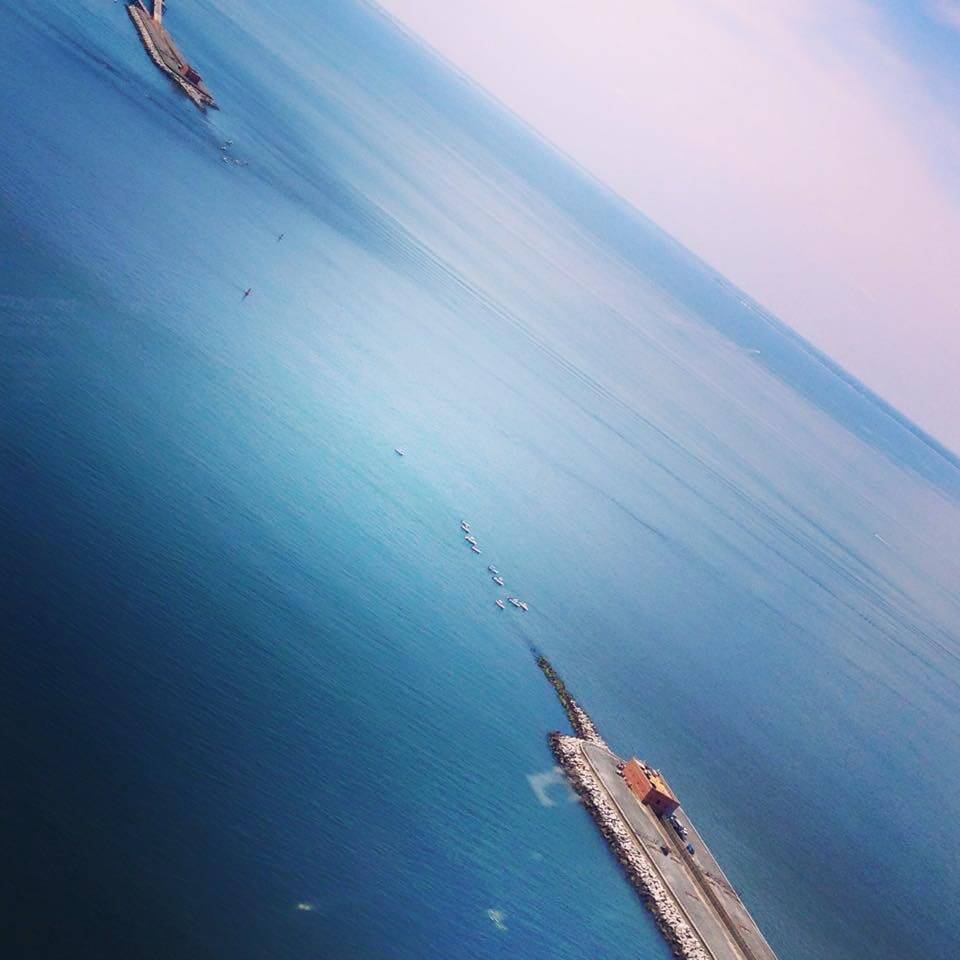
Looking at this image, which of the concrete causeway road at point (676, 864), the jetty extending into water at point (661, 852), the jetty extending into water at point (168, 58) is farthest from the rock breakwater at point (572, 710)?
the jetty extending into water at point (168, 58)

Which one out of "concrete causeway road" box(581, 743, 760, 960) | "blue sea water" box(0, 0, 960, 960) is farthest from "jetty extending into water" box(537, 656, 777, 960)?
"blue sea water" box(0, 0, 960, 960)

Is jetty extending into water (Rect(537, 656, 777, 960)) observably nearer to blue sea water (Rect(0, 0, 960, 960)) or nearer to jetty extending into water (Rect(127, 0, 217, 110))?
blue sea water (Rect(0, 0, 960, 960))

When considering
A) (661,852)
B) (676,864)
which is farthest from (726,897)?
(661,852)

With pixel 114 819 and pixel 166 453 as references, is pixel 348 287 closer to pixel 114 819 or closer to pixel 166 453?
pixel 166 453

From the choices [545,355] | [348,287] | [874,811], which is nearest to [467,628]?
[874,811]

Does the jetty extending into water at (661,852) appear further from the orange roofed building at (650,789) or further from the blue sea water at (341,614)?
the blue sea water at (341,614)
